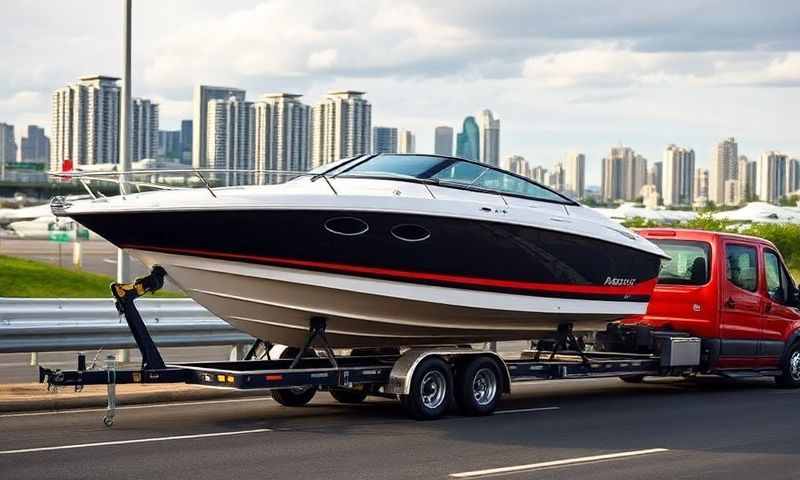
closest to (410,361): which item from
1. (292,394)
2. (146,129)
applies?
(292,394)

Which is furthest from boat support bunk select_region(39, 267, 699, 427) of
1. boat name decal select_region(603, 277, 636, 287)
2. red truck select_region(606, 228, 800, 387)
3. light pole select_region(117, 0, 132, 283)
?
light pole select_region(117, 0, 132, 283)

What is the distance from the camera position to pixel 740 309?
16.0 meters

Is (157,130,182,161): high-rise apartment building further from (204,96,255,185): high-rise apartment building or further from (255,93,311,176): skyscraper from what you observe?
(204,96,255,185): high-rise apartment building

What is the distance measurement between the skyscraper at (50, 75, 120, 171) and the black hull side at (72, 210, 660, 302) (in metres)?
94.1

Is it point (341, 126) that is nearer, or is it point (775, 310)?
point (775, 310)

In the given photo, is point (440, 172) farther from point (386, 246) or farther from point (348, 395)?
point (348, 395)

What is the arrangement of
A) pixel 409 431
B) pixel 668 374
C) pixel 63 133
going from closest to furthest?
pixel 409 431, pixel 668 374, pixel 63 133

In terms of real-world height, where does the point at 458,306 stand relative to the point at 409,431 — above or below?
above

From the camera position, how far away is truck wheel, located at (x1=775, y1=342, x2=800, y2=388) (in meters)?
16.7

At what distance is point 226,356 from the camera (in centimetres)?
1900

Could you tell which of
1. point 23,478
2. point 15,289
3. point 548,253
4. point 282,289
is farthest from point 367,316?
point 15,289

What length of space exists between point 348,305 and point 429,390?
50.3 inches

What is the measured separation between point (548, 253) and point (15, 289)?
56.7ft

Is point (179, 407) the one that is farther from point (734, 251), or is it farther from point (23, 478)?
point (734, 251)
